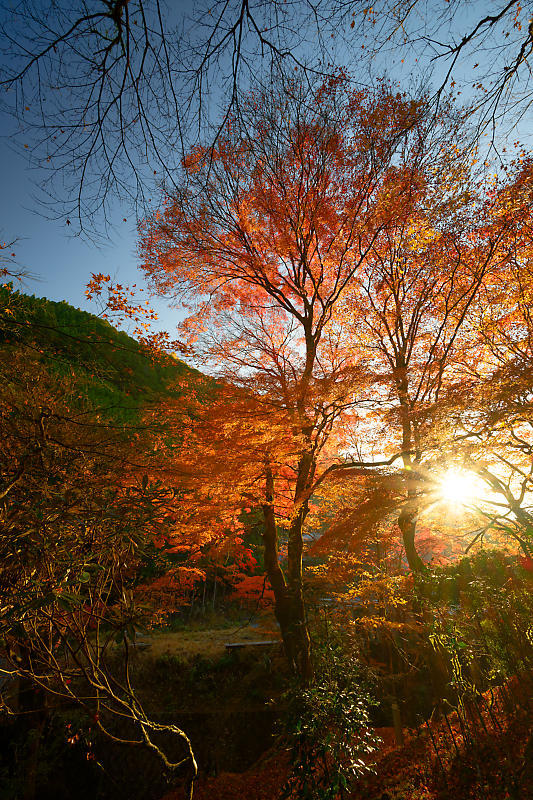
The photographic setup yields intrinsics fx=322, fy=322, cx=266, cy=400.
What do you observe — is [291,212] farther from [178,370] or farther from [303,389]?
[178,370]

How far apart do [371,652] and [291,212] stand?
11.5m

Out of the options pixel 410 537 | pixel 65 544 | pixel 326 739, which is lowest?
pixel 326 739

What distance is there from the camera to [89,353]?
273 centimetres

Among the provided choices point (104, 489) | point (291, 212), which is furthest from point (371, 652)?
point (291, 212)

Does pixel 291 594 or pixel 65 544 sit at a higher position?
pixel 65 544

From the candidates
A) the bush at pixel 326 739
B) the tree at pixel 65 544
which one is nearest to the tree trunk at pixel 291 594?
the bush at pixel 326 739

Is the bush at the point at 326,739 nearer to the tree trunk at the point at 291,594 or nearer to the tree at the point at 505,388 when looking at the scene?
the tree trunk at the point at 291,594

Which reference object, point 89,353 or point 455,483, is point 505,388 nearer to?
point 455,483

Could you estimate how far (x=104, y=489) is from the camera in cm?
233


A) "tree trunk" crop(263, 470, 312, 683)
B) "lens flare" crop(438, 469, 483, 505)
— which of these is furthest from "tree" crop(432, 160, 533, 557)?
"tree trunk" crop(263, 470, 312, 683)

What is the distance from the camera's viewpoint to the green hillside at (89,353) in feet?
7.76

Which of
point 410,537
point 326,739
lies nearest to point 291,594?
point 326,739

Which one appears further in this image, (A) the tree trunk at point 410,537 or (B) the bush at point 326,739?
(A) the tree trunk at point 410,537

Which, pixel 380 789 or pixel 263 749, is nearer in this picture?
pixel 380 789
